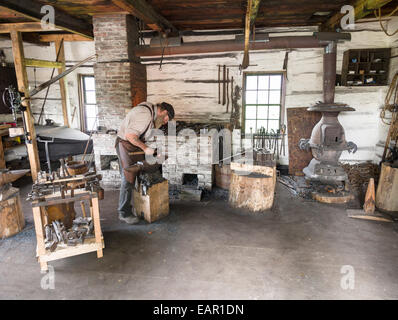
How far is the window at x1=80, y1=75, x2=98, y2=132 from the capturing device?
812 centimetres

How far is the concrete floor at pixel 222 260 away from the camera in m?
2.96

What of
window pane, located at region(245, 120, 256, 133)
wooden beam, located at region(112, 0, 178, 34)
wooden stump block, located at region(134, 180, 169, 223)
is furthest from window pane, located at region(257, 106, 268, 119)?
wooden stump block, located at region(134, 180, 169, 223)

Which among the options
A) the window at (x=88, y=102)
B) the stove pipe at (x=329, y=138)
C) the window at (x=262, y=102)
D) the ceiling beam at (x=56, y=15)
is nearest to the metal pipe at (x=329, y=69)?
the stove pipe at (x=329, y=138)

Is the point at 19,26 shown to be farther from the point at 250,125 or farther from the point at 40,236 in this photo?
the point at 250,125

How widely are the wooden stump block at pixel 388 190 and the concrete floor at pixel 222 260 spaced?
1.94 feet

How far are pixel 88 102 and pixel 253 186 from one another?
5770 mm

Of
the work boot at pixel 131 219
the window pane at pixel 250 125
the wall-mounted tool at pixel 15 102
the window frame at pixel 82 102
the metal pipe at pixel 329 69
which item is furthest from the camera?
the window frame at pixel 82 102

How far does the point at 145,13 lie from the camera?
16.0ft

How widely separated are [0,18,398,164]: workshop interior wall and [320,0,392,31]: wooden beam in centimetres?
62

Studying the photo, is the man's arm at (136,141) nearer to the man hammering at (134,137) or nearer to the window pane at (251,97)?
the man hammering at (134,137)

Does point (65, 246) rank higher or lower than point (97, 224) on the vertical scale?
lower

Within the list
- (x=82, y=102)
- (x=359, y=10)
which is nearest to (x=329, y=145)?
(x=359, y=10)
